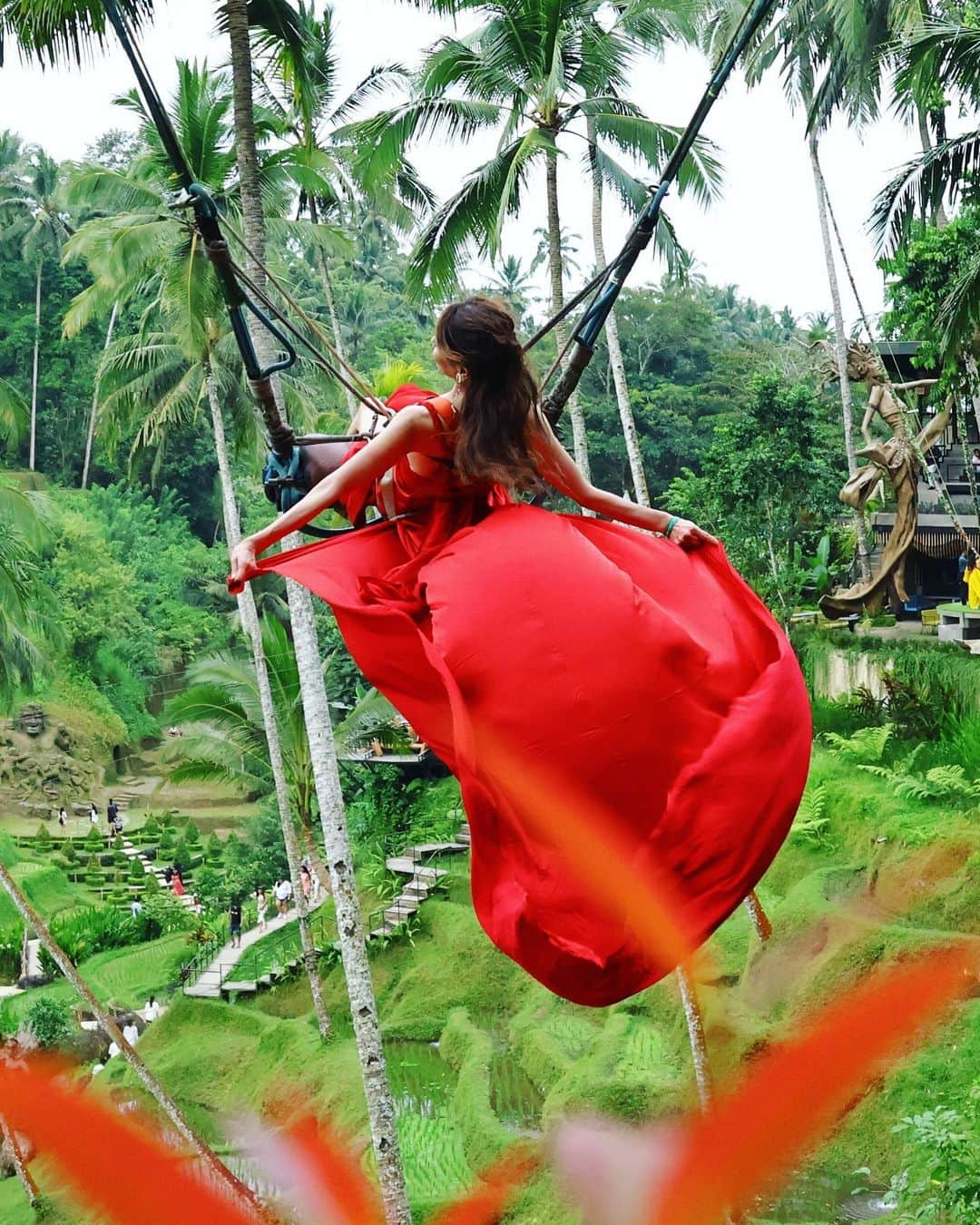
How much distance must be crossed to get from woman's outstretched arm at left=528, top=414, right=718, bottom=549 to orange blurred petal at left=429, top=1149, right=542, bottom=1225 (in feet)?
24.0

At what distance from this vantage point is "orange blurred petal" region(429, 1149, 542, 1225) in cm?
899

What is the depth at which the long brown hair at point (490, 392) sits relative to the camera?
2.54 m

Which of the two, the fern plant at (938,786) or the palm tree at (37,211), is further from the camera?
the palm tree at (37,211)

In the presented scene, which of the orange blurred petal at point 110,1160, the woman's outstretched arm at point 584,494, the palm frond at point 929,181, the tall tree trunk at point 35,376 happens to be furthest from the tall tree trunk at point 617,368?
the tall tree trunk at point 35,376

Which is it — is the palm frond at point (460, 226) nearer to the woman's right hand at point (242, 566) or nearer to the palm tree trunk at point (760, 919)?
the palm tree trunk at point (760, 919)

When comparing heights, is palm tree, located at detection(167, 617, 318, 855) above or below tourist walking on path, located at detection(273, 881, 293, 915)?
above

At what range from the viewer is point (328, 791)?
8383 millimetres

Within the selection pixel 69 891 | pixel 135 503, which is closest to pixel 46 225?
pixel 135 503

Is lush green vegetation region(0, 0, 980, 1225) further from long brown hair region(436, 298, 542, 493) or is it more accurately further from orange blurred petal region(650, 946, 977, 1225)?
long brown hair region(436, 298, 542, 493)

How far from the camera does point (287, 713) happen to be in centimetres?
1433

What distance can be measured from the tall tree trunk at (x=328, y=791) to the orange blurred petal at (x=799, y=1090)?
1745 mm

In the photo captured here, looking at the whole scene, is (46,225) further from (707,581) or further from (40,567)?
(707,581)

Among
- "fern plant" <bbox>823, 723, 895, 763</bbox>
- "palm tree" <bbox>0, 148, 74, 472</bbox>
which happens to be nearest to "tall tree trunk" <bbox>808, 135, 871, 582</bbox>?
"fern plant" <bbox>823, 723, 895, 763</bbox>

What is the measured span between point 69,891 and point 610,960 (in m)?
20.3
